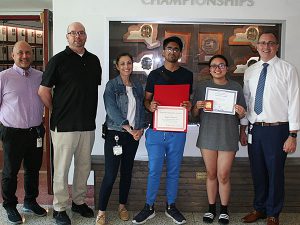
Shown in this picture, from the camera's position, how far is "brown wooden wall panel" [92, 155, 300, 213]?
346cm

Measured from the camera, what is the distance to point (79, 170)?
3254 mm

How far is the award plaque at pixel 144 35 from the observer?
400cm

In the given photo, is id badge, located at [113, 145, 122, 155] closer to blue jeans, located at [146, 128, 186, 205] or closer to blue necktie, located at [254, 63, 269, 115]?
blue jeans, located at [146, 128, 186, 205]

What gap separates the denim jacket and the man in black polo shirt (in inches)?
7.5

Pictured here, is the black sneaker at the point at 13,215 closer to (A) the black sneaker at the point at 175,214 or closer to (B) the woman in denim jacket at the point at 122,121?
(B) the woman in denim jacket at the point at 122,121

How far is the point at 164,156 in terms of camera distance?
315 cm

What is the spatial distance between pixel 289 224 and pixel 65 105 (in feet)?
7.56

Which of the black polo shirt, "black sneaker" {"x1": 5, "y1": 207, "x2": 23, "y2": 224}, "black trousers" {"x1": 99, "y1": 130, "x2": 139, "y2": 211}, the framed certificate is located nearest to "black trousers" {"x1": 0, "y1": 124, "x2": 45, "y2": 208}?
"black sneaker" {"x1": 5, "y1": 207, "x2": 23, "y2": 224}

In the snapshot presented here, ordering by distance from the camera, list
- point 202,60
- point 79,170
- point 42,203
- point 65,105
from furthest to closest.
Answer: point 202,60
point 42,203
point 79,170
point 65,105

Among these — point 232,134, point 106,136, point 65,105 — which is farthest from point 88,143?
point 232,134

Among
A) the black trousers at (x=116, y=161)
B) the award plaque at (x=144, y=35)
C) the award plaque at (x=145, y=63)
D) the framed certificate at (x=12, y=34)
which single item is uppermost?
the framed certificate at (x=12, y=34)

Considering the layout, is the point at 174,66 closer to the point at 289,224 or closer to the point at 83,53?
the point at 83,53

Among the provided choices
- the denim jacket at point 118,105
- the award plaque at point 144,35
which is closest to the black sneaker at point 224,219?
the denim jacket at point 118,105

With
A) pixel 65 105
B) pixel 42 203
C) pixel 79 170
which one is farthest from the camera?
pixel 42 203
